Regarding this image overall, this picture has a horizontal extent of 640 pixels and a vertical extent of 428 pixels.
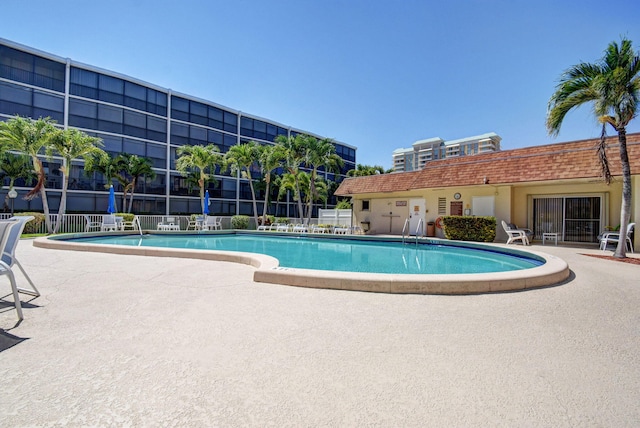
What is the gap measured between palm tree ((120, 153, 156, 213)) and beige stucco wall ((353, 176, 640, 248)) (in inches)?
797

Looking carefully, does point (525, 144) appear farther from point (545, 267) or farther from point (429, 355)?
point (429, 355)

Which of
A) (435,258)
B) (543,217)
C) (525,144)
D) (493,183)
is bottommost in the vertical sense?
(435,258)

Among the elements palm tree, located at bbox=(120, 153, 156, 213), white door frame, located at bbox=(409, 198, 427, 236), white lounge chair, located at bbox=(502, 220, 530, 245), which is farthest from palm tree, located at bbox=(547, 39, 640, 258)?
palm tree, located at bbox=(120, 153, 156, 213)

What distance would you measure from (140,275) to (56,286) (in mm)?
1141

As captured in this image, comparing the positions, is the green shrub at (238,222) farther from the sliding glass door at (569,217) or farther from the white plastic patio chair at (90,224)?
the sliding glass door at (569,217)

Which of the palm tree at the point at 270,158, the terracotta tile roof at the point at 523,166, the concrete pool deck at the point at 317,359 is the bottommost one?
the concrete pool deck at the point at 317,359

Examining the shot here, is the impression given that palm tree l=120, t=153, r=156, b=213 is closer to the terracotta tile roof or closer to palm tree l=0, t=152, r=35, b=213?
palm tree l=0, t=152, r=35, b=213

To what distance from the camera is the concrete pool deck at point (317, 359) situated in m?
1.86

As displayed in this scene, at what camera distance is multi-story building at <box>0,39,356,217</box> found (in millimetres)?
25188

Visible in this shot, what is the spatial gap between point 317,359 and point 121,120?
111 ft

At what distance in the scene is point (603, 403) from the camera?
77.5 inches

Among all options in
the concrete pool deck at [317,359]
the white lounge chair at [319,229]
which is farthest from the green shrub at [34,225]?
the concrete pool deck at [317,359]

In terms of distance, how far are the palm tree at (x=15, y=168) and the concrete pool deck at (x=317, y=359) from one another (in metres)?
26.7

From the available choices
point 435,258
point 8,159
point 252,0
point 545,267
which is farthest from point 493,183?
point 8,159
